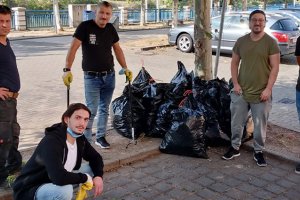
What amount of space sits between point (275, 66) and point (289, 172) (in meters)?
1.28

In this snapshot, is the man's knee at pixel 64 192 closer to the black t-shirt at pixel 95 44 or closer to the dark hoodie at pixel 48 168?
the dark hoodie at pixel 48 168

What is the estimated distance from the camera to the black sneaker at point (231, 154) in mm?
5035

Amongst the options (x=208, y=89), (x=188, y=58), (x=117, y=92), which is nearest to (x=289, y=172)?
(x=208, y=89)

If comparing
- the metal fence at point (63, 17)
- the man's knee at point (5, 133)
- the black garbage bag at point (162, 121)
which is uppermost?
the metal fence at point (63, 17)

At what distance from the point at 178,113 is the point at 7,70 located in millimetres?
2259

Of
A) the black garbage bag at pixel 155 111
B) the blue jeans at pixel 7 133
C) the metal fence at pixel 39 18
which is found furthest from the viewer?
the metal fence at pixel 39 18

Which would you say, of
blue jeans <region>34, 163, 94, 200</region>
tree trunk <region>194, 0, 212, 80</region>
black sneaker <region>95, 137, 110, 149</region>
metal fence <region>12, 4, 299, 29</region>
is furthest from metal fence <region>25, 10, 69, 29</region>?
blue jeans <region>34, 163, 94, 200</region>

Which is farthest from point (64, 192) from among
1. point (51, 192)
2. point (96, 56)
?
point (96, 56)


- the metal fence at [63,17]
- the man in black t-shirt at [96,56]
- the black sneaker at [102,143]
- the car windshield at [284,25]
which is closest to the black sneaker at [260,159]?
the black sneaker at [102,143]

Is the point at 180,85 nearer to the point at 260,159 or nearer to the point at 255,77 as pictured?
the point at 255,77

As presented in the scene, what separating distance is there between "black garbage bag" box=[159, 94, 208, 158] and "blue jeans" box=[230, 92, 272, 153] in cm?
41

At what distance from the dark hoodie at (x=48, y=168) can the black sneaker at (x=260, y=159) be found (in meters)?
2.59

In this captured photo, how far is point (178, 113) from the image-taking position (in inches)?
201

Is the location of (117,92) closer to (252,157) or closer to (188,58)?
(252,157)
